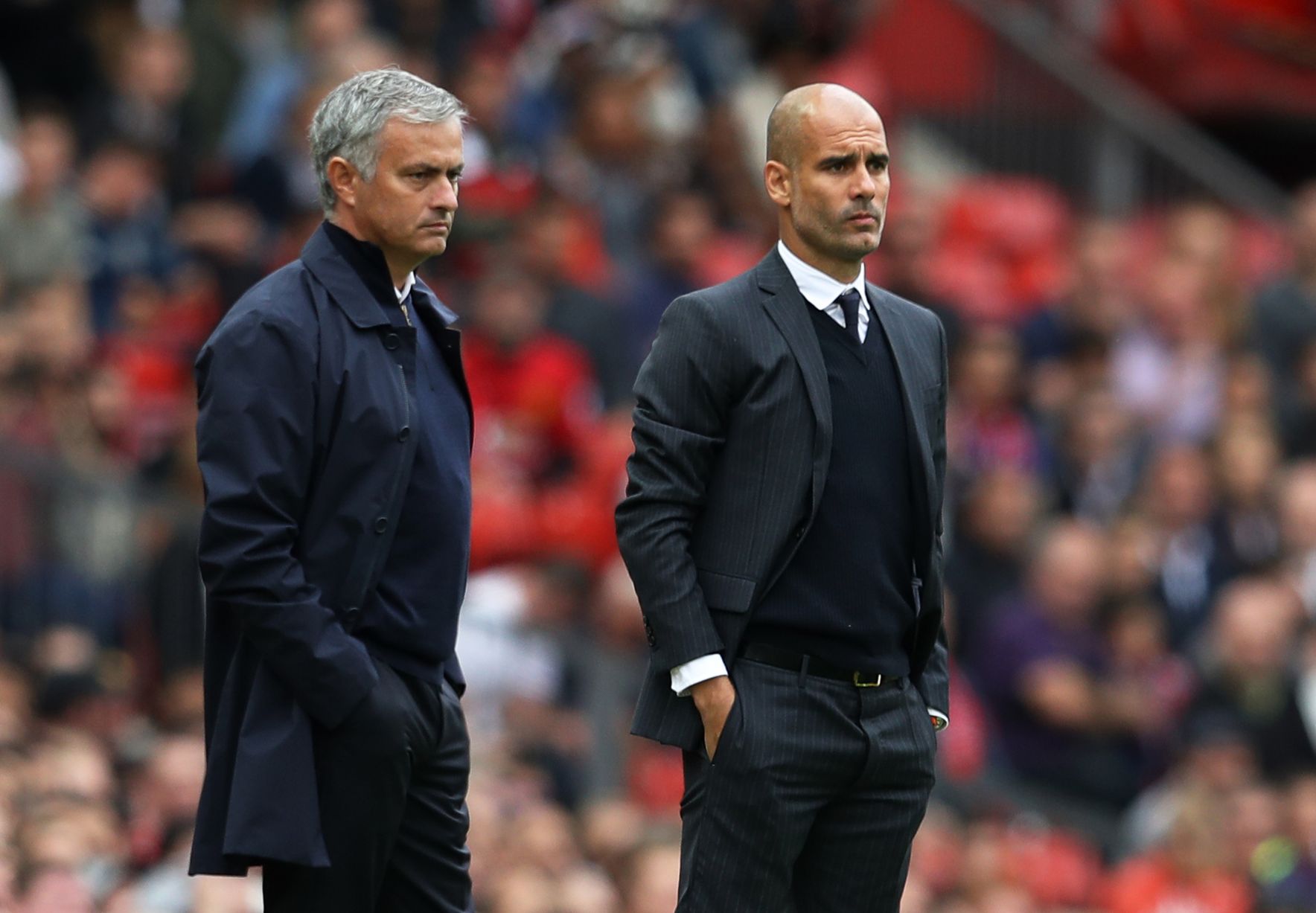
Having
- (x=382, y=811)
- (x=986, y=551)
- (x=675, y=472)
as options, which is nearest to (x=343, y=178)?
(x=675, y=472)

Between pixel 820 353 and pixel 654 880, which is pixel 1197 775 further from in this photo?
pixel 820 353

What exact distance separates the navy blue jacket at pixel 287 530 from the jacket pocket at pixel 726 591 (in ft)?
2.01

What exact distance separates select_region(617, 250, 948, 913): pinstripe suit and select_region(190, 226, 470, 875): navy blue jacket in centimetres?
52

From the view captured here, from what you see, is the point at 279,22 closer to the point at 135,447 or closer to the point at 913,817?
the point at 135,447

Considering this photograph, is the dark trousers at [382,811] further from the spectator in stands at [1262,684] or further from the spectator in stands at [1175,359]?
the spectator in stands at [1175,359]

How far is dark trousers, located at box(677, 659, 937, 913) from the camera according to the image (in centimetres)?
455

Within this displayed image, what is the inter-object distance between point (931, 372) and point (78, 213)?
5.93 m

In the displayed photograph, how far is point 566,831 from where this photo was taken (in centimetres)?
808

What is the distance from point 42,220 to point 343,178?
554cm

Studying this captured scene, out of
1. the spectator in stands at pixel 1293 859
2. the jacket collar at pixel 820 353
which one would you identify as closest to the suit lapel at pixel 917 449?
the jacket collar at pixel 820 353

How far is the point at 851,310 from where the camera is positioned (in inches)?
188

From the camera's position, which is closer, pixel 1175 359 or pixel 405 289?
pixel 405 289

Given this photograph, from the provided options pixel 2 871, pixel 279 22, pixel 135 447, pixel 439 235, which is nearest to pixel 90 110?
pixel 279 22

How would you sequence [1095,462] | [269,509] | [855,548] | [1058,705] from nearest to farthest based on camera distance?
[269,509], [855,548], [1058,705], [1095,462]
